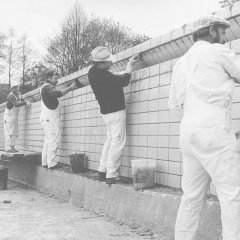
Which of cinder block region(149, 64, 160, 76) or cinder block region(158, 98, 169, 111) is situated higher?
cinder block region(149, 64, 160, 76)

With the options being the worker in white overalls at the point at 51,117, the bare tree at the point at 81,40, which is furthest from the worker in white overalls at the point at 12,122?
the bare tree at the point at 81,40

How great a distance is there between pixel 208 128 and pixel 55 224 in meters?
2.99

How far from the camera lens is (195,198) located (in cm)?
340

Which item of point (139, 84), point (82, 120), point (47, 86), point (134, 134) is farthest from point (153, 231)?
point (47, 86)

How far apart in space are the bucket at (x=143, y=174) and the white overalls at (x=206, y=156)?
1860 mm

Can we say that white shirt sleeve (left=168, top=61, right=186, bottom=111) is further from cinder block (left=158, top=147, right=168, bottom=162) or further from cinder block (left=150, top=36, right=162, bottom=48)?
cinder block (left=150, top=36, right=162, bottom=48)

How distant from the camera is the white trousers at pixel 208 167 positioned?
3146 mm

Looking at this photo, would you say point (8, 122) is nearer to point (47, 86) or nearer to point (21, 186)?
point (21, 186)

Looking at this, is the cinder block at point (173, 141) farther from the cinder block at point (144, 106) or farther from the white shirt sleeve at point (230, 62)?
the white shirt sleeve at point (230, 62)

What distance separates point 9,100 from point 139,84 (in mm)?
5641

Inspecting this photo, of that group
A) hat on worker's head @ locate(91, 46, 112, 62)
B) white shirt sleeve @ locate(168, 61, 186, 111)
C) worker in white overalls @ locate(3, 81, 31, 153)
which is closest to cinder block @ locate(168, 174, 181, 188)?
white shirt sleeve @ locate(168, 61, 186, 111)

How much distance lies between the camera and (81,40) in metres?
40.9

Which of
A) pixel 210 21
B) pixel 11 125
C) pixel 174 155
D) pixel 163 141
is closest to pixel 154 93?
pixel 163 141

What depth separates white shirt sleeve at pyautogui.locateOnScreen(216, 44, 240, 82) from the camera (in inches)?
128
